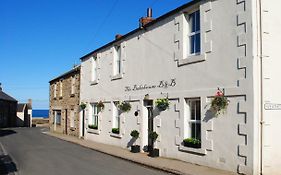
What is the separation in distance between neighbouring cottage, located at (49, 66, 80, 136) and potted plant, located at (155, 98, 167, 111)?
12.9 meters

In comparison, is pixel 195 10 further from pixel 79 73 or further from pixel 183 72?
pixel 79 73

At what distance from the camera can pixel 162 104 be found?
14.6 m

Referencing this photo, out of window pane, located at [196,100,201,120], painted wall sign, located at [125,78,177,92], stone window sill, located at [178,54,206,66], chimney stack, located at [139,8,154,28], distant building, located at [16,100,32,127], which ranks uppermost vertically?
chimney stack, located at [139,8,154,28]

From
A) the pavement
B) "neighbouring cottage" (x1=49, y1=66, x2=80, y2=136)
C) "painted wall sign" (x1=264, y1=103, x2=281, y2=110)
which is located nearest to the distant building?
"neighbouring cottage" (x1=49, y1=66, x2=80, y2=136)

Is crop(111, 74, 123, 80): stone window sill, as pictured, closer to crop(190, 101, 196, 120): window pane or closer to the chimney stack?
the chimney stack

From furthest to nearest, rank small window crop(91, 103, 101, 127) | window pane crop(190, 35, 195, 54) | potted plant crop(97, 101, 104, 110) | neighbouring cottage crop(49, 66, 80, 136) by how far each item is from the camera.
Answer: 1. neighbouring cottage crop(49, 66, 80, 136)
2. small window crop(91, 103, 101, 127)
3. potted plant crop(97, 101, 104, 110)
4. window pane crop(190, 35, 195, 54)

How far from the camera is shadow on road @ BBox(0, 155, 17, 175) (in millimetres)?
11867

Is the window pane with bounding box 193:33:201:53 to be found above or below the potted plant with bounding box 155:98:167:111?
above

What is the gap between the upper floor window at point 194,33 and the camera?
1328 cm

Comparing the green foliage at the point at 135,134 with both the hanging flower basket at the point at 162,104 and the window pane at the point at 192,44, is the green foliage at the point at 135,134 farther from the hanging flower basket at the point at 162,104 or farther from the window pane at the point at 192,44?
the window pane at the point at 192,44

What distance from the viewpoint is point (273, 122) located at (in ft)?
35.1

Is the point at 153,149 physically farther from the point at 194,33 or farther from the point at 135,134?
the point at 194,33

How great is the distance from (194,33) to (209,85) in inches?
88.4

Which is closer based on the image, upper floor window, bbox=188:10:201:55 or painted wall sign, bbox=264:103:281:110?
→ painted wall sign, bbox=264:103:281:110
